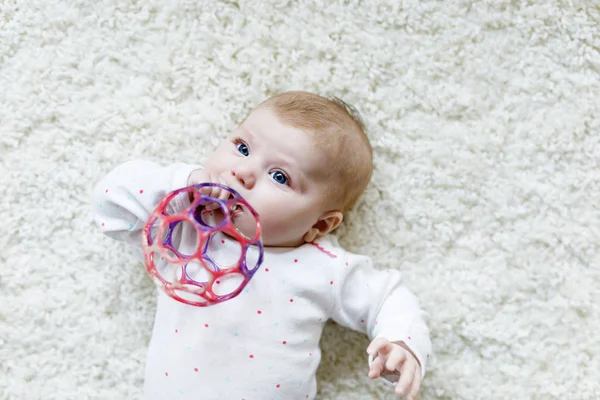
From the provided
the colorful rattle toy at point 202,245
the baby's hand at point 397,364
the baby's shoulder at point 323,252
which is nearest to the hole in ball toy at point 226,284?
the colorful rattle toy at point 202,245

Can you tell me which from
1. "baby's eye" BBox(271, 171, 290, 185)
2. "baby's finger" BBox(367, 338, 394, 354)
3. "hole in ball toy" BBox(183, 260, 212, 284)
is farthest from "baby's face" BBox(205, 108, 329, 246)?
"baby's finger" BBox(367, 338, 394, 354)

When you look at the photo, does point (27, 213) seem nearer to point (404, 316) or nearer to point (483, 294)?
point (404, 316)

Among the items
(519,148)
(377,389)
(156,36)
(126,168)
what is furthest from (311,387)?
(156,36)

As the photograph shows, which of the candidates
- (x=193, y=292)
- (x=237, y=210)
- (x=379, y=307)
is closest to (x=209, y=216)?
(x=237, y=210)

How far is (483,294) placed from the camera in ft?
4.47

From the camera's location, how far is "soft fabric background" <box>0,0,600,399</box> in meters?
1.35

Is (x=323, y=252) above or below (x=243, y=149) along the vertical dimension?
below

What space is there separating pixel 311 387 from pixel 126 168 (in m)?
0.50

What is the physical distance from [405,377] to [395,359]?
0.11 ft

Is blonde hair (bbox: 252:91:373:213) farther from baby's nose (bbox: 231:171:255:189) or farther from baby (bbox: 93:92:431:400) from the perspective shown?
baby's nose (bbox: 231:171:255:189)

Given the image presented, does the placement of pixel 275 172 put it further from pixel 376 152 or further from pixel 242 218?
pixel 376 152

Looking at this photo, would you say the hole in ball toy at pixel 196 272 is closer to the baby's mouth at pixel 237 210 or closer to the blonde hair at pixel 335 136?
the baby's mouth at pixel 237 210

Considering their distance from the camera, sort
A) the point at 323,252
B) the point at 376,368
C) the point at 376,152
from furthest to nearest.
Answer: the point at 376,152 < the point at 323,252 < the point at 376,368

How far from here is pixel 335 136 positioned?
3.90ft
